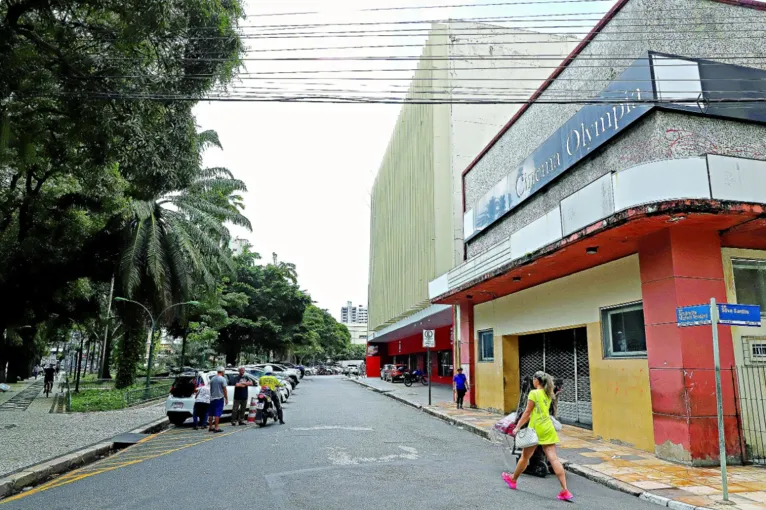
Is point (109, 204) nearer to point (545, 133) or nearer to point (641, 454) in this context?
point (545, 133)

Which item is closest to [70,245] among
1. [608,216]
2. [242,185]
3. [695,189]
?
[242,185]

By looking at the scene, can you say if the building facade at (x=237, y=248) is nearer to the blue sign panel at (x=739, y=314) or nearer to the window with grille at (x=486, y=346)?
the window with grille at (x=486, y=346)

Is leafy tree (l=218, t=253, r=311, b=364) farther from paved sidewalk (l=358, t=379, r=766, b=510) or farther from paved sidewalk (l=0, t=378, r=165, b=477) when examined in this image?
paved sidewalk (l=358, t=379, r=766, b=510)

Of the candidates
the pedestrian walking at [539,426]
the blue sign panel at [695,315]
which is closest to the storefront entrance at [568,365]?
the blue sign panel at [695,315]

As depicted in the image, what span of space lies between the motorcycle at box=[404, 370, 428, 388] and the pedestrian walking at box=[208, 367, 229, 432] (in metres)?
22.8

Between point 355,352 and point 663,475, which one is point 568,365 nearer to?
point 663,475

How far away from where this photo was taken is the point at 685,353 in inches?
360

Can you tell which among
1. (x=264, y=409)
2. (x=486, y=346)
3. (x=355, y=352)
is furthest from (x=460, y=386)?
(x=355, y=352)

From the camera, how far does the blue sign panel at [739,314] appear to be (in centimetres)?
699

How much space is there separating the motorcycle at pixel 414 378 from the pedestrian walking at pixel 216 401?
2282 cm

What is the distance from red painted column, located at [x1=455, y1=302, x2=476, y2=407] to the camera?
19234 millimetres

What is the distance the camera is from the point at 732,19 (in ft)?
34.9

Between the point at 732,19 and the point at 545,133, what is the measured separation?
4838mm

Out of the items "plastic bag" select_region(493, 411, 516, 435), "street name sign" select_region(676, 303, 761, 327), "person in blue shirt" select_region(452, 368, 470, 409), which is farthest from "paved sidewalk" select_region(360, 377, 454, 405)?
"street name sign" select_region(676, 303, 761, 327)
